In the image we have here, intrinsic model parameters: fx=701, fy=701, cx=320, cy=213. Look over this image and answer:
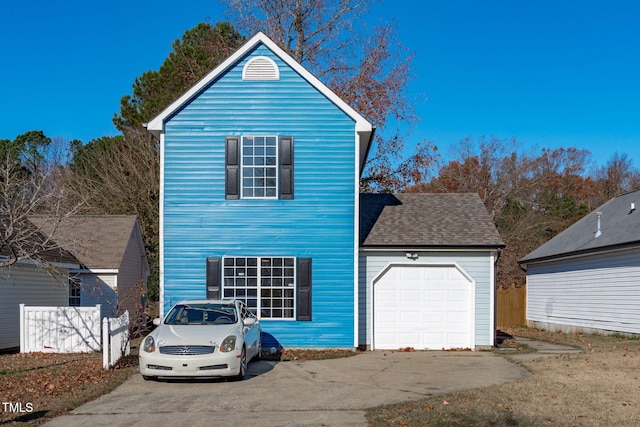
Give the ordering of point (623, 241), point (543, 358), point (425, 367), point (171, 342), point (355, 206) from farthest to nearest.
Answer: point (623, 241) → point (355, 206) → point (543, 358) → point (425, 367) → point (171, 342)

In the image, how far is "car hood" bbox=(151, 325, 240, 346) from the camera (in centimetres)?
1266

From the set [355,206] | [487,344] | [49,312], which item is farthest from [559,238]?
[49,312]

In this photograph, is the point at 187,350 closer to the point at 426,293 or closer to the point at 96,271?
the point at 426,293

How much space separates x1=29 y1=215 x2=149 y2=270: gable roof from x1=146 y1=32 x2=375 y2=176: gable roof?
7.05 m

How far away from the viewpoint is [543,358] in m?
16.6

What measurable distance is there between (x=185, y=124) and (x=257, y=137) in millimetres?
1922

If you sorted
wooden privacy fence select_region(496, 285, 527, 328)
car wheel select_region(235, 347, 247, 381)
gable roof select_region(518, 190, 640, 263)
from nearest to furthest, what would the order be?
car wheel select_region(235, 347, 247, 381), gable roof select_region(518, 190, 640, 263), wooden privacy fence select_region(496, 285, 527, 328)

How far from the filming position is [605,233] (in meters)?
25.2

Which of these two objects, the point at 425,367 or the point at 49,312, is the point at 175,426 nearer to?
the point at 425,367

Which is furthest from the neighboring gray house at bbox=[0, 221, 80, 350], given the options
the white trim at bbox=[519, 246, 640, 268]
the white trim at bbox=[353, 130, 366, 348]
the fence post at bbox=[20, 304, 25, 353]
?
the white trim at bbox=[519, 246, 640, 268]

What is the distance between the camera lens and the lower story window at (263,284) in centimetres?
1811

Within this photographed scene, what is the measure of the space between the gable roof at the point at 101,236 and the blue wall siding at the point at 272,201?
6.77 meters

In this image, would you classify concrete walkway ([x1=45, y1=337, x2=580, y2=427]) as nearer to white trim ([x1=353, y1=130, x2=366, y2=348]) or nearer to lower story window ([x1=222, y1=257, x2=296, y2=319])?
white trim ([x1=353, y1=130, x2=366, y2=348])

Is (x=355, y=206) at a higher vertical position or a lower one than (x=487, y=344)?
higher
